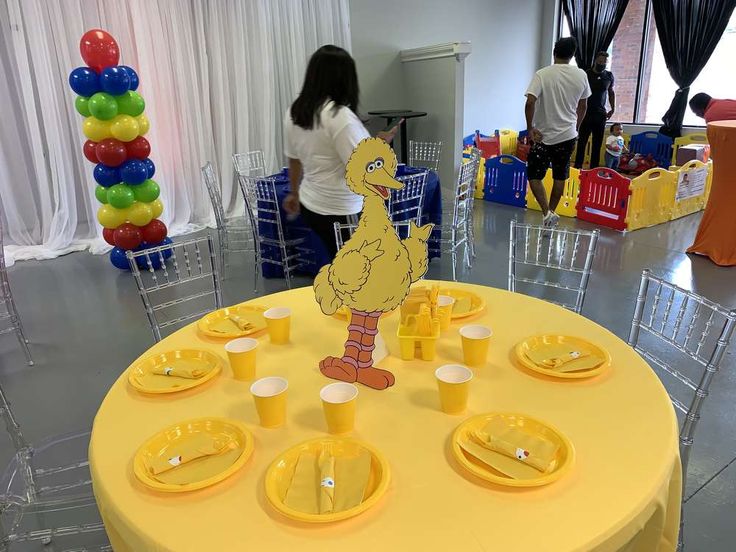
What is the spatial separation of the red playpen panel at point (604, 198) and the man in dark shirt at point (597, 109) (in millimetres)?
2112

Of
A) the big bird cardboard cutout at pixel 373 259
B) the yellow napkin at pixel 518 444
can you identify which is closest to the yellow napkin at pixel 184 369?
the big bird cardboard cutout at pixel 373 259

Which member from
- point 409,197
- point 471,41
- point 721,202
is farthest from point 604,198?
point 471,41

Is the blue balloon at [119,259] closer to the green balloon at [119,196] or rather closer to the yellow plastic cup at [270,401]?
the green balloon at [119,196]

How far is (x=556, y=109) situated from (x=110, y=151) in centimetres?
336

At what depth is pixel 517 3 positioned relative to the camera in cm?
742

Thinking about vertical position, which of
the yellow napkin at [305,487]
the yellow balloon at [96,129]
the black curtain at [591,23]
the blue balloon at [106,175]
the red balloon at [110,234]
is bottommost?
the red balloon at [110,234]

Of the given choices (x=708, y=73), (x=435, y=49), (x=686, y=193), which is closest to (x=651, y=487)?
(x=686, y=193)

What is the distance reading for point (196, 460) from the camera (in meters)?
1.08

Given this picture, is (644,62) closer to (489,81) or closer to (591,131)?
(591,131)

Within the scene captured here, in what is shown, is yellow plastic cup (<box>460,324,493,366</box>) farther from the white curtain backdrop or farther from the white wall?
the white wall

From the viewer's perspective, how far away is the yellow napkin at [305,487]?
96 centimetres

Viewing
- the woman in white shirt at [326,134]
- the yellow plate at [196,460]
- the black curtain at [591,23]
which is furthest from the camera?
the black curtain at [591,23]

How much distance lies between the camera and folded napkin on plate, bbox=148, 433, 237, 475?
1.06 metres

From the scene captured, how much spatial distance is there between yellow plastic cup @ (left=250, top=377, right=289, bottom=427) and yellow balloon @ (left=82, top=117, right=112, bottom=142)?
328cm
